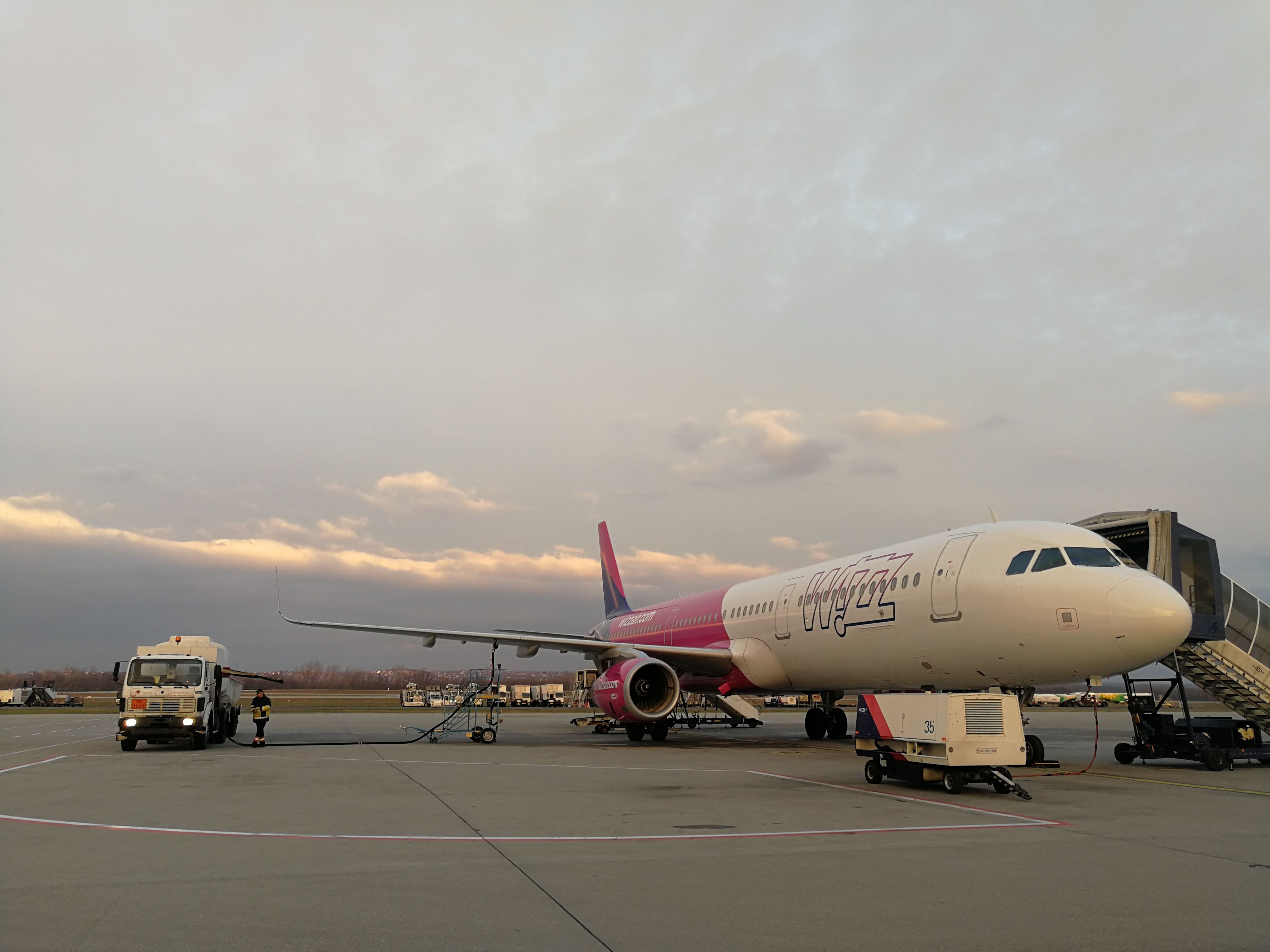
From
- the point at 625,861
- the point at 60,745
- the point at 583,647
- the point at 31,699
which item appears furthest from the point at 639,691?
the point at 31,699

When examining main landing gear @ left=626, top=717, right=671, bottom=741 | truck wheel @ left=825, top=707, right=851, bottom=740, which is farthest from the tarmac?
truck wheel @ left=825, top=707, right=851, bottom=740

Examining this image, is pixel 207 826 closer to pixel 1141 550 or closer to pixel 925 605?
pixel 925 605

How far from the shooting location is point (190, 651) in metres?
23.7

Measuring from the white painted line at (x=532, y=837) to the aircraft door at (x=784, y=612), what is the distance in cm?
1171

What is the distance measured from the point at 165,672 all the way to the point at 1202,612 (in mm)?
23140

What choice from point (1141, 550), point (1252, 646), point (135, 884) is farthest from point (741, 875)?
point (1252, 646)

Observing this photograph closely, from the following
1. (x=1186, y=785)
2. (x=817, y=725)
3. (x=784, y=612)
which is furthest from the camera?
(x=817, y=725)

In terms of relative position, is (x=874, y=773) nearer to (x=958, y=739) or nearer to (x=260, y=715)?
(x=958, y=739)

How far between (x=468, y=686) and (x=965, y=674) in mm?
16831

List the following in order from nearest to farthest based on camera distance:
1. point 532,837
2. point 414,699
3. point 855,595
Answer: point 532,837 → point 855,595 → point 414,699

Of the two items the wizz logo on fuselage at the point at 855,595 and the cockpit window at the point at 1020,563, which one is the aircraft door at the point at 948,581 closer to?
the cockpit window at the point at 1020,563

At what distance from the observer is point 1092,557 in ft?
47.0

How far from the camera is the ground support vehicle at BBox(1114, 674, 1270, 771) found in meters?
16.4

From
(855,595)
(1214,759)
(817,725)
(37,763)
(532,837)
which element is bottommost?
(37,763)
